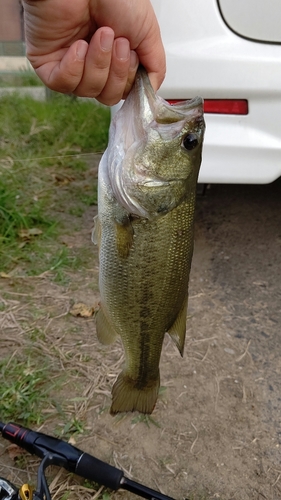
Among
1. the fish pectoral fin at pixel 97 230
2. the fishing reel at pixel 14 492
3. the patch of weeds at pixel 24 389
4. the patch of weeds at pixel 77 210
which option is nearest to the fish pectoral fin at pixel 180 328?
the fish pectoral fin at pixel 97 230

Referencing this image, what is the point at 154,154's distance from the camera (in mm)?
1508

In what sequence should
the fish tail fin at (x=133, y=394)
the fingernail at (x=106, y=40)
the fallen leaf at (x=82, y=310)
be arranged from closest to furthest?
1. the fingernail at (x=106, y=40)
2. the fish tail fin at (x=133, y=394)
3. the fallen leaf at (x=82, y=310)

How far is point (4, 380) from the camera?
2291mm

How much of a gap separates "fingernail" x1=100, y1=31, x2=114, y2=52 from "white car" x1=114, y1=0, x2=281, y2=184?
126cm

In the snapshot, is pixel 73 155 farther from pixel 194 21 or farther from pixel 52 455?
pixel 52 455

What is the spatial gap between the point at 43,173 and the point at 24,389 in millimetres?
2496

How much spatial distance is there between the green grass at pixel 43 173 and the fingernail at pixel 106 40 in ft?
6.14

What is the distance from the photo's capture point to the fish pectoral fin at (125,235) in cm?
149

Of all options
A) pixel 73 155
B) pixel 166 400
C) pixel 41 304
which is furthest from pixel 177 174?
pixel 73 155

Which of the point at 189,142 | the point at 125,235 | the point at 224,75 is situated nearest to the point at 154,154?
the point at 189,142

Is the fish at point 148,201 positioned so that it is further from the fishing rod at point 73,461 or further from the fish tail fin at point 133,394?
the fishing rod at point 73,461

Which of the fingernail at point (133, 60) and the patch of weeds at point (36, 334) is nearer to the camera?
the fingernail at point (133, 60)

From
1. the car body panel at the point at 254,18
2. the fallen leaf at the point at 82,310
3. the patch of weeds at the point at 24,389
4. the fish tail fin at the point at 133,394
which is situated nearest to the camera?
the fish tail fin at the point at 133,394

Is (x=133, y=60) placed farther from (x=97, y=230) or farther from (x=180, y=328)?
(x=180, y=328)
